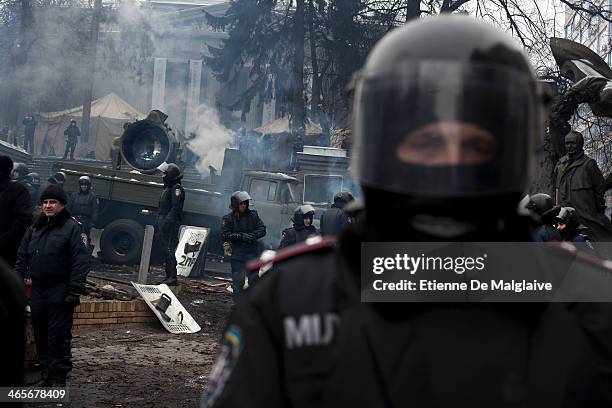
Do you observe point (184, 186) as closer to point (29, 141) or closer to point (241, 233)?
point (241, 233)

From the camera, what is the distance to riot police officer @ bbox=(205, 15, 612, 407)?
4.71 ft

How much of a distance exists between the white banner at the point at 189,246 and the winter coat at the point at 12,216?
748 centimetres

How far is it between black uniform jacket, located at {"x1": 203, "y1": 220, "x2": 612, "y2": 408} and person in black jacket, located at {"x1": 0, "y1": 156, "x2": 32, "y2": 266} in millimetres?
6189

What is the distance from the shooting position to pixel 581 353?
150cm

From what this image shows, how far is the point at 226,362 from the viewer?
1.54m

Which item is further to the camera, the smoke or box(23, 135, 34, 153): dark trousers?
box(23, 135, 34, 153): dark trousers

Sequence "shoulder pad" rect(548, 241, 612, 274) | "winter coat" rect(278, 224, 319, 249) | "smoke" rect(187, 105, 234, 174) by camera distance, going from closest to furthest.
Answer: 1. "shoulder pad" rect(548, 241, 612, 274)
2. "winter coat" rect(278, 224, 319, 249)
3. "smoke" rect(187, 105, 234, 174)

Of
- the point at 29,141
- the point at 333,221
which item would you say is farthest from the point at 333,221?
the point at 29,141

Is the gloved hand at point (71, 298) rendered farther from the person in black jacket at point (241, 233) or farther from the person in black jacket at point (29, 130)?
the person in black jacket at point (29, 130)

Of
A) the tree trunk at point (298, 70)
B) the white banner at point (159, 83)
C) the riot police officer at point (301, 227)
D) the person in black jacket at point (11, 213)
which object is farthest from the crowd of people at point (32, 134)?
the person in black jacket at point (11, 213)

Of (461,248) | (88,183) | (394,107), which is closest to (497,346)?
(461,248)

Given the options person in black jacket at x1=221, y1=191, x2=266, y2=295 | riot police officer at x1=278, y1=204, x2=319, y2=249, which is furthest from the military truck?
person in black jacket at x1=221, y1=191, x2=266, y2=295

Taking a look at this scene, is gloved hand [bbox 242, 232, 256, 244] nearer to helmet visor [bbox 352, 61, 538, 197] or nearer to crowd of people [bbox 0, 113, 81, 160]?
helmet visor [bbox 352, 61, 538, 197]

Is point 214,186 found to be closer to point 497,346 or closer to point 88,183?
→ point 88,183
